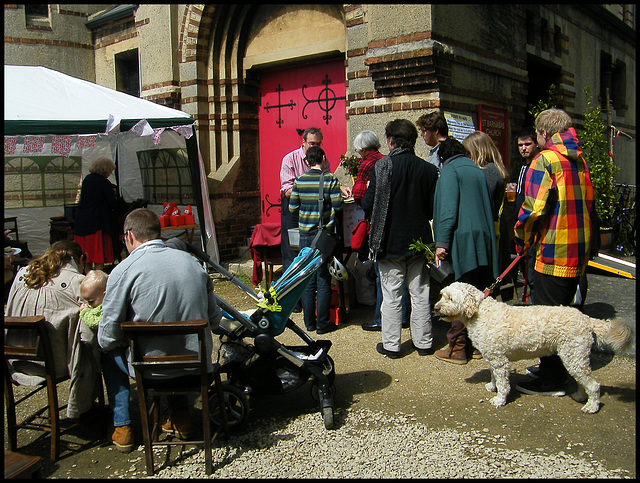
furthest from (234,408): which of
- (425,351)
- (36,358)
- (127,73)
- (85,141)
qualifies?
(127,73)

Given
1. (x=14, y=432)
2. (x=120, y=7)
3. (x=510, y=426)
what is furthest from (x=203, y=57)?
(x=510, y=426)

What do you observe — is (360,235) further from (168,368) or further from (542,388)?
(168,368)

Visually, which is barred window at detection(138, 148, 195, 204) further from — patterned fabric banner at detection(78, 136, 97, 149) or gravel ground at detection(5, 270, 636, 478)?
gravel ground at detection(5, 270, 636, 478)

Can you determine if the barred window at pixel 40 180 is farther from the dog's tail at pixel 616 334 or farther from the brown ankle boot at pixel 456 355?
the dog's tail at pixel 616 334

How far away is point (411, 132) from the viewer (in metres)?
4.89

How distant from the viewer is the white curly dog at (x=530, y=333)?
12.2 feet

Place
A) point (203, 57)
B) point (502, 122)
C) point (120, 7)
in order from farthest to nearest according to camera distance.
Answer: point (120, 7)
point (203, 57)
point (502, 122)

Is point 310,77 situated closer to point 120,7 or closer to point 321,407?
point 321,407

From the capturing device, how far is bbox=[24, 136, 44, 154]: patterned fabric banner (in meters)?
6.78

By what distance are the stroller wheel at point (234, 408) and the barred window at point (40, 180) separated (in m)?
11.0

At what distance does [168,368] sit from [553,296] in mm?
Result: 2780

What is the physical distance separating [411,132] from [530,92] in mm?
6510

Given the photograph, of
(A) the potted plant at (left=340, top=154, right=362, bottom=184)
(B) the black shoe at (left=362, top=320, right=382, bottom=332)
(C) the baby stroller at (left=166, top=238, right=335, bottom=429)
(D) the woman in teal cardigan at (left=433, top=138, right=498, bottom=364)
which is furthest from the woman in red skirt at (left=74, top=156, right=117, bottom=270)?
(D) the woman in teal cardigan at (left=433, top=138, right=498, bottom=364)

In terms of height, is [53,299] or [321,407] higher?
[53,299]
